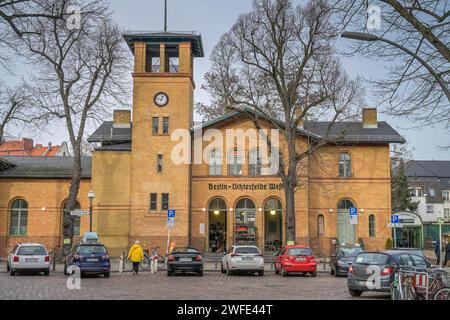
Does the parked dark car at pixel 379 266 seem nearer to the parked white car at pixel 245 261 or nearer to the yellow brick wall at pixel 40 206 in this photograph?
the parked white car at pixel 245 261

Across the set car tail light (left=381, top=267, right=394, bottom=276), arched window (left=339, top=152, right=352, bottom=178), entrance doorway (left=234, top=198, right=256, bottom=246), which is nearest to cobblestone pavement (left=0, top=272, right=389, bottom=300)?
car tail light (left=381, top=267, right=394, bottom=276)

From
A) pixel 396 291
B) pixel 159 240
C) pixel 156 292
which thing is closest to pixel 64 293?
pixel 156 292

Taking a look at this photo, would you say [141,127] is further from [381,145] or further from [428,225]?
[428,225]

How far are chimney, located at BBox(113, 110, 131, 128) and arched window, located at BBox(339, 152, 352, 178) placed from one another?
18.4 m

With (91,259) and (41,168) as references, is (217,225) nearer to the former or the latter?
(41,168)

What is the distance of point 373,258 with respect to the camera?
1812 centimetres

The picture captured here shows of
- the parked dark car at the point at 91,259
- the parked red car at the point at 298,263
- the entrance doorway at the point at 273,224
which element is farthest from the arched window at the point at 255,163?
the parked dark car at the point at 91,259

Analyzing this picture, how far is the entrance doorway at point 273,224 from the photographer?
144 ft

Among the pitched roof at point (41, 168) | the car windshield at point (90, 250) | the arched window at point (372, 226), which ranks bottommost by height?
the car windshield at point (90, 250)

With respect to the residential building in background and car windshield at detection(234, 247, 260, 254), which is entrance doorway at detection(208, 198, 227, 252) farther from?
the residential building in background

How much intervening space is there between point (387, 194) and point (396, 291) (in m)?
30.3

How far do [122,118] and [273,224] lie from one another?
53.1 feet

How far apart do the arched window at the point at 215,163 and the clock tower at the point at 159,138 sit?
6.73 ft

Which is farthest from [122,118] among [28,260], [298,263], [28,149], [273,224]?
[28,149]
